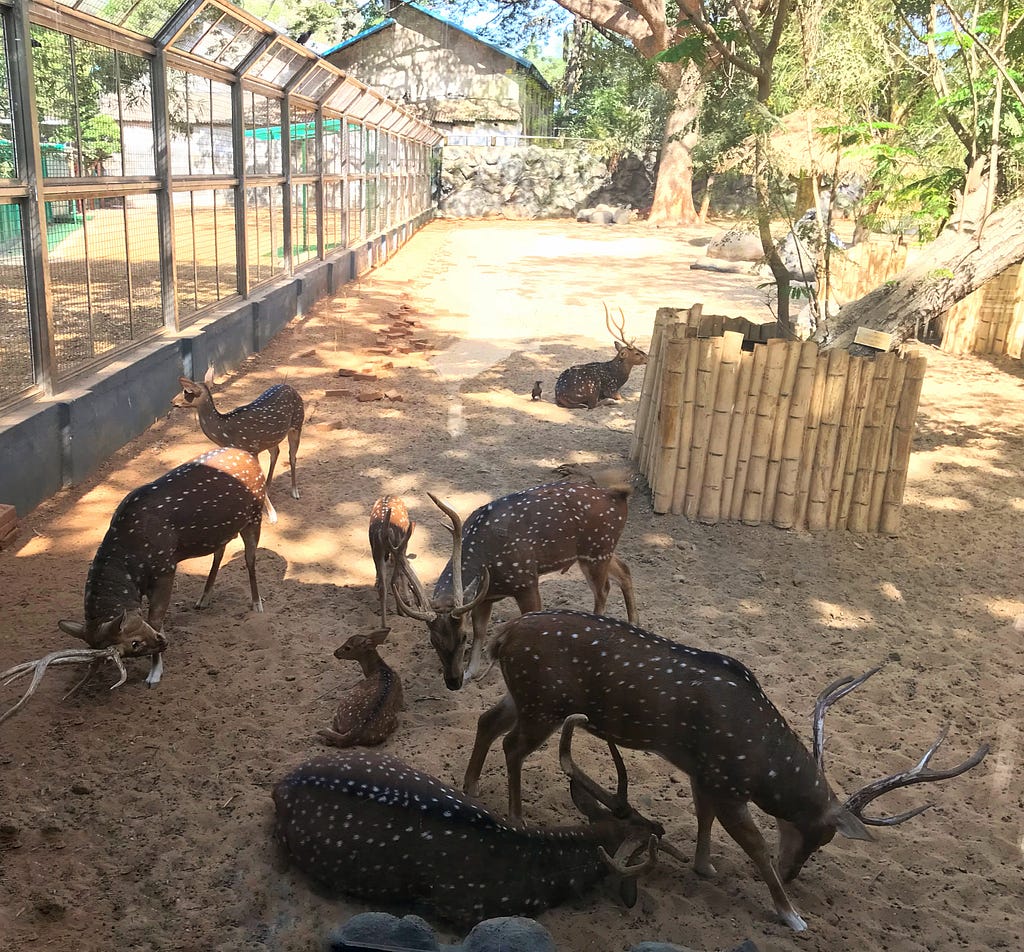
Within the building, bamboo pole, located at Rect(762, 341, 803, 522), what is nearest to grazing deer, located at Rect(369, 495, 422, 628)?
bamboo pole, located at Rect(762, 341, 803, 522)

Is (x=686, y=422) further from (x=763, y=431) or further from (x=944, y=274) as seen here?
(x=944, y=274)

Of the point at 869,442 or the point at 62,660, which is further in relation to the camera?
the point at 869,442

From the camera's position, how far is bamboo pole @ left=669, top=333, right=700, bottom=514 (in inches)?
249

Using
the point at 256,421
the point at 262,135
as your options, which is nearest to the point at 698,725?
the point at 256,421

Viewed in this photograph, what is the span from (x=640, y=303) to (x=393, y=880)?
1317 cm

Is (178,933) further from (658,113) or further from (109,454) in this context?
(658,113)

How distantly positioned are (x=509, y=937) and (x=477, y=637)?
2.17 metres

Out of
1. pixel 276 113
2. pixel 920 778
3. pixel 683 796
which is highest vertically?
pixel 276 113

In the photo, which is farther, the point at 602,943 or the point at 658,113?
the point at 658,113

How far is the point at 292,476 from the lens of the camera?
664 centimetres

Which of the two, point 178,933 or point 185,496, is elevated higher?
point 185,496

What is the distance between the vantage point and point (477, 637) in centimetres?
472

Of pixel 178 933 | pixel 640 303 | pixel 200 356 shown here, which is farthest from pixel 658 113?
pixel 178 933

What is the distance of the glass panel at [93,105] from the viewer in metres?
6.77
